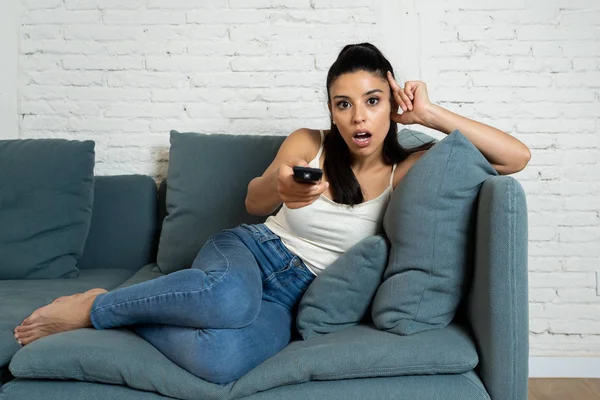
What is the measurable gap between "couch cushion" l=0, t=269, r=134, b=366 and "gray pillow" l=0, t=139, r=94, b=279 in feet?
0.26

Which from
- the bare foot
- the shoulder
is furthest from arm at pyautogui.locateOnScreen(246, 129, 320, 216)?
the bare foot

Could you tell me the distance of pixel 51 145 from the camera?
2451 mm

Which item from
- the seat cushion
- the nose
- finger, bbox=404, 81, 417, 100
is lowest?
the seat cushion

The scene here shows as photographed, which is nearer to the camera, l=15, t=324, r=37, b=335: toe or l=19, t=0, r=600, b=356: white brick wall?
l=15, t=324, r=37, b=335: toe

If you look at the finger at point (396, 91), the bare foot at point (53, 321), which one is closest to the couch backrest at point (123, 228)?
the bare foot at point (53, 321)

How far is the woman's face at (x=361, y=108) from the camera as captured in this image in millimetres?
1882

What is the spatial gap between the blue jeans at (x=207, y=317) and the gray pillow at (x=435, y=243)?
0.31 metres

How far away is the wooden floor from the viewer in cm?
241

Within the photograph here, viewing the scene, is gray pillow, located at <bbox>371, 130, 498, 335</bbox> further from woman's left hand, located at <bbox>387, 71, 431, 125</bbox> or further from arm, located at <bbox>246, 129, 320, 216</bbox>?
arm, located at <bbox>246, 129, 320, 216</bbox>

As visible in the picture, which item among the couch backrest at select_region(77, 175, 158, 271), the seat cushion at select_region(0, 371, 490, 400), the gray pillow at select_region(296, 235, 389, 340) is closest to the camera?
the seat cushion at select_region(0, 371, 490, 400)

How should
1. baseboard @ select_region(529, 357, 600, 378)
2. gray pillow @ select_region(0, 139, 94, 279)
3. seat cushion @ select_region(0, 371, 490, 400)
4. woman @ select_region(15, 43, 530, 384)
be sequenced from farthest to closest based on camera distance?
1. baseboard @ select_region(529, 357, 600, 378)
2. gray pillow @ select_region(0, 139, 94, 279)
3. woman @ select_region(15, 43, 530, 384)
4. seat cushion @ select_region(0, 371, 490, 400)

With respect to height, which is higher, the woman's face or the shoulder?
the woman's face

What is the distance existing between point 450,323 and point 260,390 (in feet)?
1.76

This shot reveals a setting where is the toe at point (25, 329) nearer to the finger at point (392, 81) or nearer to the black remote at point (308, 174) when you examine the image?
the black remote at point (308, 174)
